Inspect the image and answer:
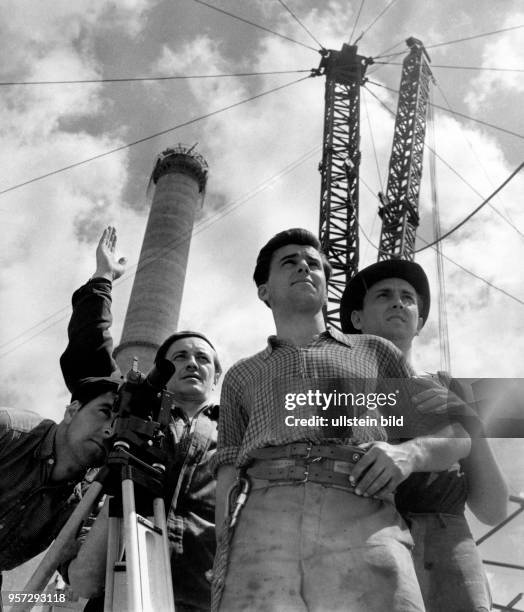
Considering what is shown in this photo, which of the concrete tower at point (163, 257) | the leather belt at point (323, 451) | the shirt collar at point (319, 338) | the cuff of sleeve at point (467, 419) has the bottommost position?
the leather belt at point (323, 451)

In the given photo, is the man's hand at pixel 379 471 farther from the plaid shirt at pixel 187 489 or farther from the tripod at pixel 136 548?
the plaid shirt at pixel 187 489

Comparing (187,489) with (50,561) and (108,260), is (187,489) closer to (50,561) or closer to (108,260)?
(50,561)

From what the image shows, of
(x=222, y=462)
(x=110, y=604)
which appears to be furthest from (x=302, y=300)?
(x=110, y=604)

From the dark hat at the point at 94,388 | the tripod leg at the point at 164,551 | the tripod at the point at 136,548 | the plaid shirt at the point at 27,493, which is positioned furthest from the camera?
the dark hat at the point at 94,388

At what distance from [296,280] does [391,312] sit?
854mm

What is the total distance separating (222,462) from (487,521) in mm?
1120

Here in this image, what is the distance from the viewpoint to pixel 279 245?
281 centimetres

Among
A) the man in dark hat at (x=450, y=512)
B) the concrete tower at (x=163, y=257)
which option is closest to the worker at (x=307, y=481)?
the man in dark hat at (x=450, y=512)

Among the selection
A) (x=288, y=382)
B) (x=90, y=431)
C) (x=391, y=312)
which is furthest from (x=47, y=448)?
(x=391, y=312)

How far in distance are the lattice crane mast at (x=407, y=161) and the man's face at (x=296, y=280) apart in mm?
15952

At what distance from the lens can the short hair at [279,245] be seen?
279 centimetres

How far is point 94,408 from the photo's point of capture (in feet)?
10.3

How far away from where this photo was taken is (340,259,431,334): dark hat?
11.4 feet

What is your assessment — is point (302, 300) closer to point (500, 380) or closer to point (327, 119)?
point (500, 380)
